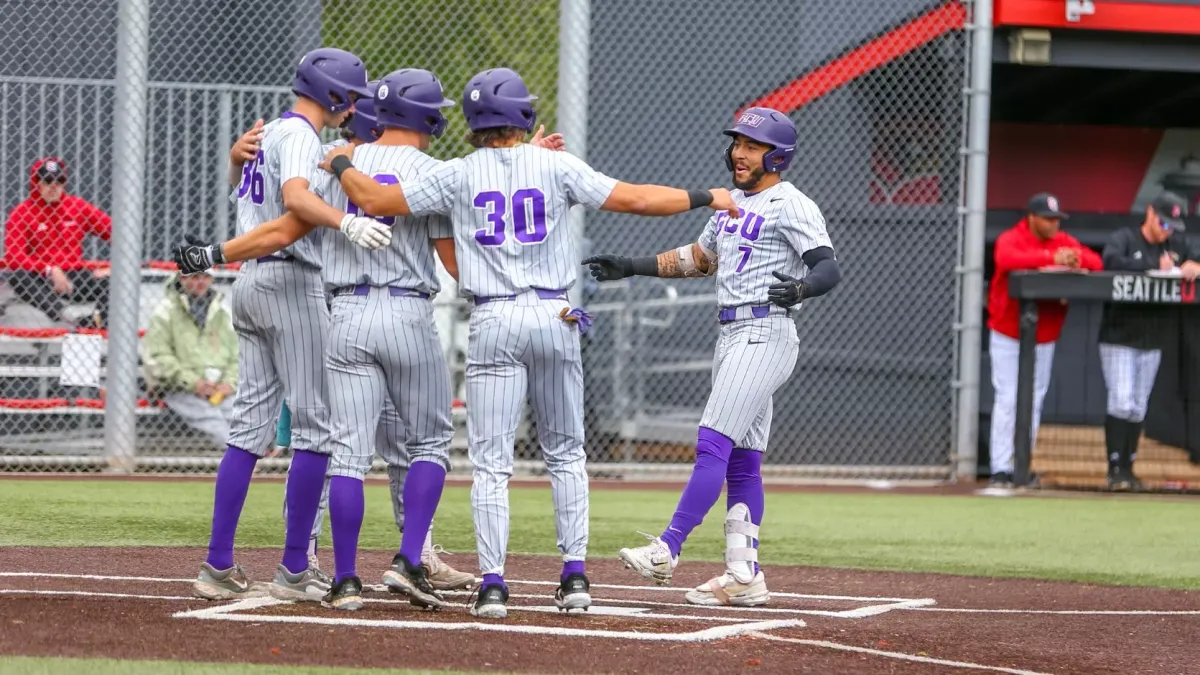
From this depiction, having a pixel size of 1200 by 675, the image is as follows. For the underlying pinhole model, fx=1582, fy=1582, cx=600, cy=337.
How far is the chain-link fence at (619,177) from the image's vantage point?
10.6 m

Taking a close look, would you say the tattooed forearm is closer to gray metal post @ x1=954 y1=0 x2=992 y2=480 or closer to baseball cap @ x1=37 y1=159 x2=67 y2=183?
baseball cap @ x1=37 y1=159 x2=67 y2=183

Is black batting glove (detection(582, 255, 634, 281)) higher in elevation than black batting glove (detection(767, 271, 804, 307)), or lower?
higher

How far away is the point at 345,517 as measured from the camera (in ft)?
17.0

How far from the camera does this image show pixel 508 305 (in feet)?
16.9

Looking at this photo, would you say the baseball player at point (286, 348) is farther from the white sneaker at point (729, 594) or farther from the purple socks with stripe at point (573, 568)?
the white sneaker at point (729, 594)

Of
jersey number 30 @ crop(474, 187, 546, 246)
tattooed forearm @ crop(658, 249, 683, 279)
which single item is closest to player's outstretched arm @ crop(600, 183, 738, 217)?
jersey number 30 @ crop(474, 187, 546, 246)

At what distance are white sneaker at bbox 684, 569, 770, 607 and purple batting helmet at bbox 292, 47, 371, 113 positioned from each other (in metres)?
2.17

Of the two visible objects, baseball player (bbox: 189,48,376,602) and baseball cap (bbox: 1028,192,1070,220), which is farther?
baseball cap (bbox: 1028,192,1070,220)

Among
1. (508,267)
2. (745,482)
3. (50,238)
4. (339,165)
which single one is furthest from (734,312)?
(50,238)

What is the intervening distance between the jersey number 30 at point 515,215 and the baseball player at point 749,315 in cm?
60

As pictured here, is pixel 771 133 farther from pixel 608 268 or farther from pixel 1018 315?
pixel 1018 315

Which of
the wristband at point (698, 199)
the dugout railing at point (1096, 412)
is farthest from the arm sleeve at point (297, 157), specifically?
the dugout railing at point (1096, 412)

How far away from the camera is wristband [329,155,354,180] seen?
514 cm

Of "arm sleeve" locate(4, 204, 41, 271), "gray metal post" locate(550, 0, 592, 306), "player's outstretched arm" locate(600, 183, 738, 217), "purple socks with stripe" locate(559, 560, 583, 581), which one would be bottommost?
"purple socks with stripe" locate(559, 560, 583, 581)
